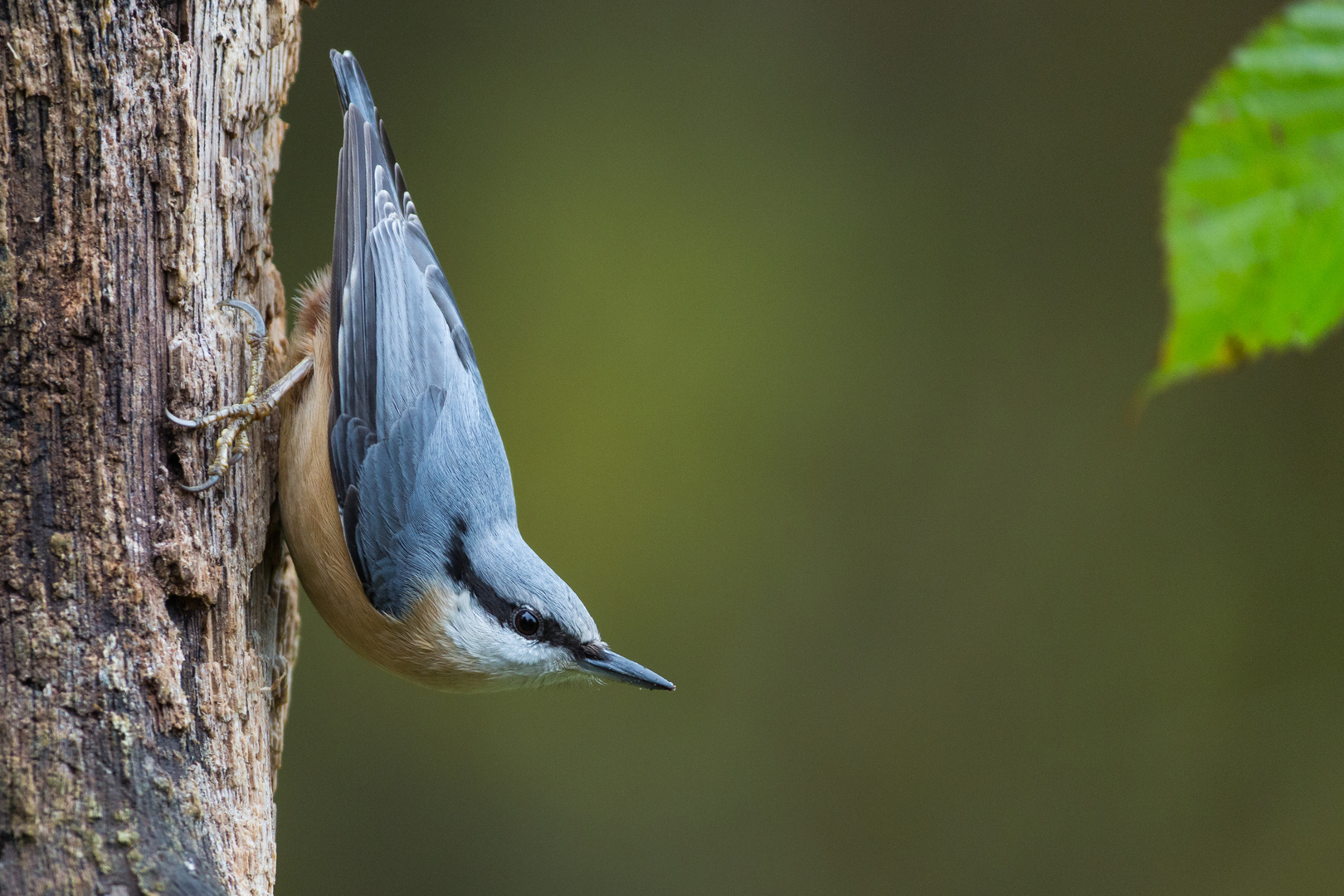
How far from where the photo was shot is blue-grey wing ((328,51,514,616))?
5.54ft

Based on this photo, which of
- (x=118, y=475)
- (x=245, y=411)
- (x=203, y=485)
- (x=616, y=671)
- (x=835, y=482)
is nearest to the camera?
(x=118, y=475)

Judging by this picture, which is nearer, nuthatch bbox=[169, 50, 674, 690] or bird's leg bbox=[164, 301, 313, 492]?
bird's leg bbox=[164, 301, 313, 492]

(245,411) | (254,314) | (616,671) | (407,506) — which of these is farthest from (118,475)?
(616,671)

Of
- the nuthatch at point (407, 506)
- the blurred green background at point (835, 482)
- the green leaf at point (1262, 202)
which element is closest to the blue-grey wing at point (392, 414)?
the nuthatch at point (407, 506)

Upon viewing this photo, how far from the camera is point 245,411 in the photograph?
1.53 m

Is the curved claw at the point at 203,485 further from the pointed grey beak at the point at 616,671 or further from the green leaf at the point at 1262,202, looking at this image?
the green leaf at the point at 1262,202

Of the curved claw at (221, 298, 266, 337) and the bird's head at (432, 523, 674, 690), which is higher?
the curved claw at (221, 298, 266, 337)

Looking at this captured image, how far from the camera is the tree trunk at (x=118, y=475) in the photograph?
122 cm

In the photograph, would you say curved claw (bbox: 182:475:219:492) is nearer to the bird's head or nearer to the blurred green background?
the bird's head

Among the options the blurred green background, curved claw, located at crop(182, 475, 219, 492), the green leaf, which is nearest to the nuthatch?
curved claw, located at crop(182, 475, 219, 492)

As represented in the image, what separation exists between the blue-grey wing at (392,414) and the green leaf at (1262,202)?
46.7 inches

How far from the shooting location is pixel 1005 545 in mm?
3725

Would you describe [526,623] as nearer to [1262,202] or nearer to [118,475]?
[118,475]

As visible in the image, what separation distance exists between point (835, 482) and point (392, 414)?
2.35 m
